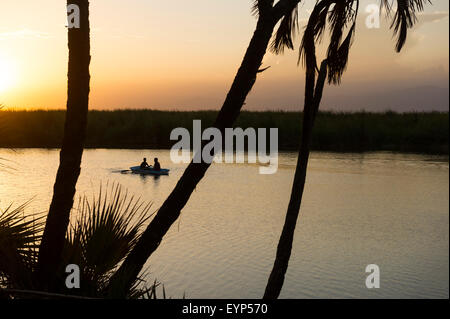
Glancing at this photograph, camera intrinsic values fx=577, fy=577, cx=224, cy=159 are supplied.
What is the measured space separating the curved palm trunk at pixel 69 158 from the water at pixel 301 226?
109cm

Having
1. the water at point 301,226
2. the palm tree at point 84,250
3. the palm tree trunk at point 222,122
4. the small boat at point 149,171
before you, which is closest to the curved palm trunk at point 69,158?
the palm tree at point 84,250

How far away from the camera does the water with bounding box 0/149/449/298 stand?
1531cm

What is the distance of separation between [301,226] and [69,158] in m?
19.2

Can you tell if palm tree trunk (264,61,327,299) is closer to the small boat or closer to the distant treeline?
the small boat

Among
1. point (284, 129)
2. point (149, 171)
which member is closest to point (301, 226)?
point (149, 171)

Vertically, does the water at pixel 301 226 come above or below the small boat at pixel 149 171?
below

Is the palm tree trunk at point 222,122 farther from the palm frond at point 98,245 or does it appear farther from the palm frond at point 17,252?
the palm frond at point 17,252

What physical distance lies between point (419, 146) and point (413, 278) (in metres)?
42.8

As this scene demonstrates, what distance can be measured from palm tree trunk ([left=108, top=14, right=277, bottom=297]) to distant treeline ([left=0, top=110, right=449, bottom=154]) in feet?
125

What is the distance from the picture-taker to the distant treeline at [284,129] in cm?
4597

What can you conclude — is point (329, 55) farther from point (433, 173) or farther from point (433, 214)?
point (433, 173)

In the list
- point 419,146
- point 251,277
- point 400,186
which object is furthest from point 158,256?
point 419,146

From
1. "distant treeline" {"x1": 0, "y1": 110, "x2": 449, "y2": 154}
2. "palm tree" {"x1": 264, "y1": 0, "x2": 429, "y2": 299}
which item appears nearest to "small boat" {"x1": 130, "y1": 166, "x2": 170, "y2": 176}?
"distant treeline" {"x1": 0, "y1": 110, "x2": 449, "y2": 154}

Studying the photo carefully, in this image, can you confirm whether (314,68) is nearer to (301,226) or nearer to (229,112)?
(229,112)
